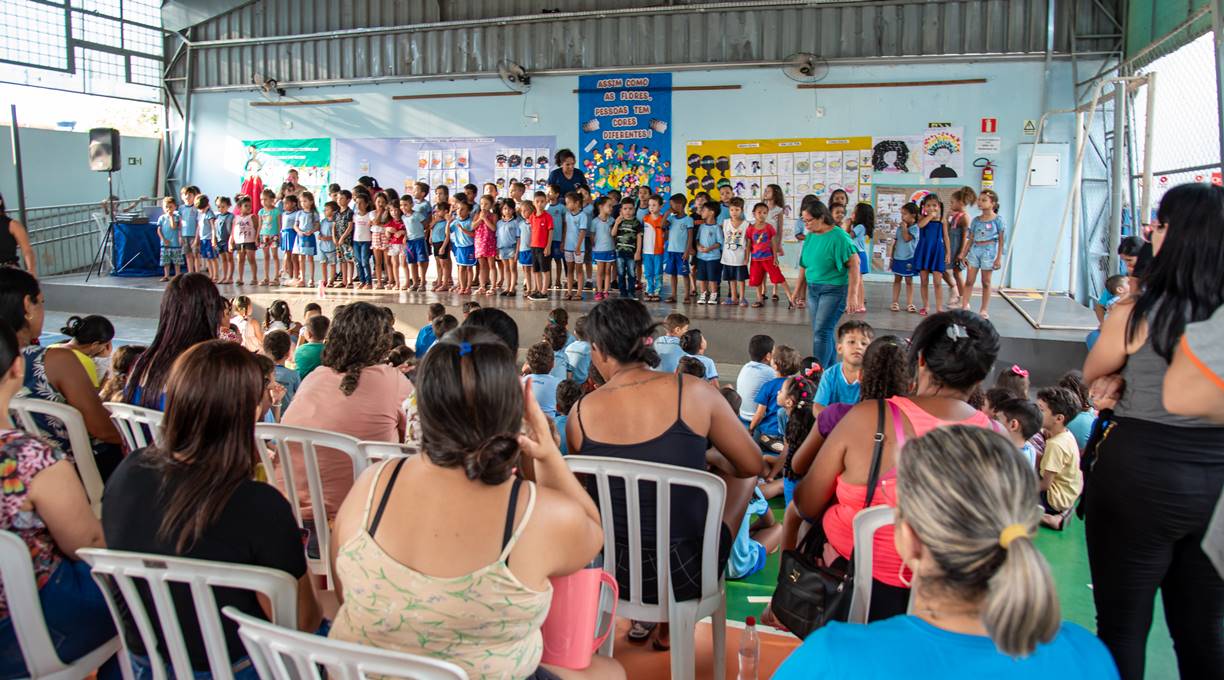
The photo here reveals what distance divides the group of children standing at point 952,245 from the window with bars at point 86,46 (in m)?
12.9

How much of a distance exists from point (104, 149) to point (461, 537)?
12938 mm

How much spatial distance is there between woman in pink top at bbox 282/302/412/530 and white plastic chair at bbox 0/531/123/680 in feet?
3.42

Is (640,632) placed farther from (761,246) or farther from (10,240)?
(761,246)

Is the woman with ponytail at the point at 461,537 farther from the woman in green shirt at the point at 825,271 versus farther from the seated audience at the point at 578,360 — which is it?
the woman in green shirt at the point at 825,271

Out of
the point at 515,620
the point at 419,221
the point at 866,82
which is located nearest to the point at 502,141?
the point at 419,221

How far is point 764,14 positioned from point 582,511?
11.0 metres

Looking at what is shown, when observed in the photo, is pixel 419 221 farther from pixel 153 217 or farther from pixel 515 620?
pixel 515 620

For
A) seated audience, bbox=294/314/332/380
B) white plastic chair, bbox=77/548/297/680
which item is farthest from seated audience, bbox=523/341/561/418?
white plastic chair, bbox=77/548/297/680

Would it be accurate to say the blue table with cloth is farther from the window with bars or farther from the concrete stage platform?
the window with bars

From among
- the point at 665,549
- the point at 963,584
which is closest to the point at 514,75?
the point at 665,549

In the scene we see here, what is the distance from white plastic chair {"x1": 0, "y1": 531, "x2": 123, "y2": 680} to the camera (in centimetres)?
179

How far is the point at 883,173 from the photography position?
11.0 m

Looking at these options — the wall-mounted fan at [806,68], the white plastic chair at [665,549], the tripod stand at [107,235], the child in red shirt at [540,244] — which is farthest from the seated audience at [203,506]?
the tripod stand at [107,235]

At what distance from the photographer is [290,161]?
1410 centimetres
